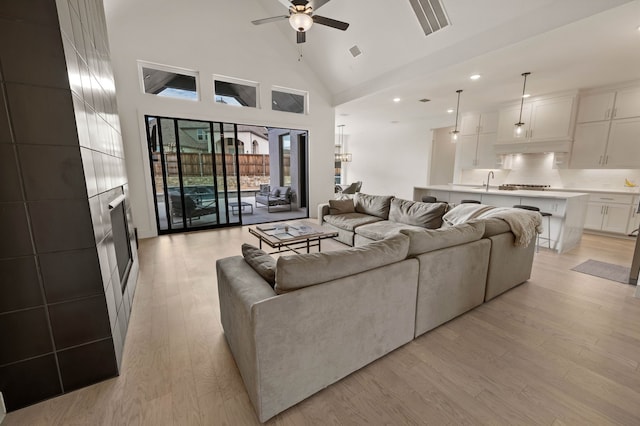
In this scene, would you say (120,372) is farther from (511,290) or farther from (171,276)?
(511,290)

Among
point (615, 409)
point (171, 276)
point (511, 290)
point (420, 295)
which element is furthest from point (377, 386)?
point (171, 276)

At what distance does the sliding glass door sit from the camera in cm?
500

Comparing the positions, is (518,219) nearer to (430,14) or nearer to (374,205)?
(374,205)

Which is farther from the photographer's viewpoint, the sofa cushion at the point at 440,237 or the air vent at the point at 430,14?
the air vent at the point at 430,14

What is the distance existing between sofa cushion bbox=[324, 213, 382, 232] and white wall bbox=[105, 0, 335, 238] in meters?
2.93

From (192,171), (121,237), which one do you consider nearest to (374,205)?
(121,237)

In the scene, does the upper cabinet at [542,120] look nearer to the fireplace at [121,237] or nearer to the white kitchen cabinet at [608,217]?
the white kitchen cabinet at [608,217]

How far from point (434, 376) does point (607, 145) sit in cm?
634

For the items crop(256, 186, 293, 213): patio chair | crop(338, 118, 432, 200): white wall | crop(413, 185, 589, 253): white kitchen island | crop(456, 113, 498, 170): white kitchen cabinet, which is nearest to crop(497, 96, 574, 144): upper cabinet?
crop(456, 113, 498, 170): white kitchen cabinet

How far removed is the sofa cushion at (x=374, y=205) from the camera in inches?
169

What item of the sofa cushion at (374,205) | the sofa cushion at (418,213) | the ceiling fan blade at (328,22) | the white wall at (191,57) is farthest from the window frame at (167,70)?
the sofa cushion at (418,213)

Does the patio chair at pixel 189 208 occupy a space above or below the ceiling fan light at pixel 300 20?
below

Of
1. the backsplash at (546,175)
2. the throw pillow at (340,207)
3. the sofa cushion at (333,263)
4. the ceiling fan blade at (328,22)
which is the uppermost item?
the ceiling fan blade at (328,22)

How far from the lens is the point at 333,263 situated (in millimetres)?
1470
